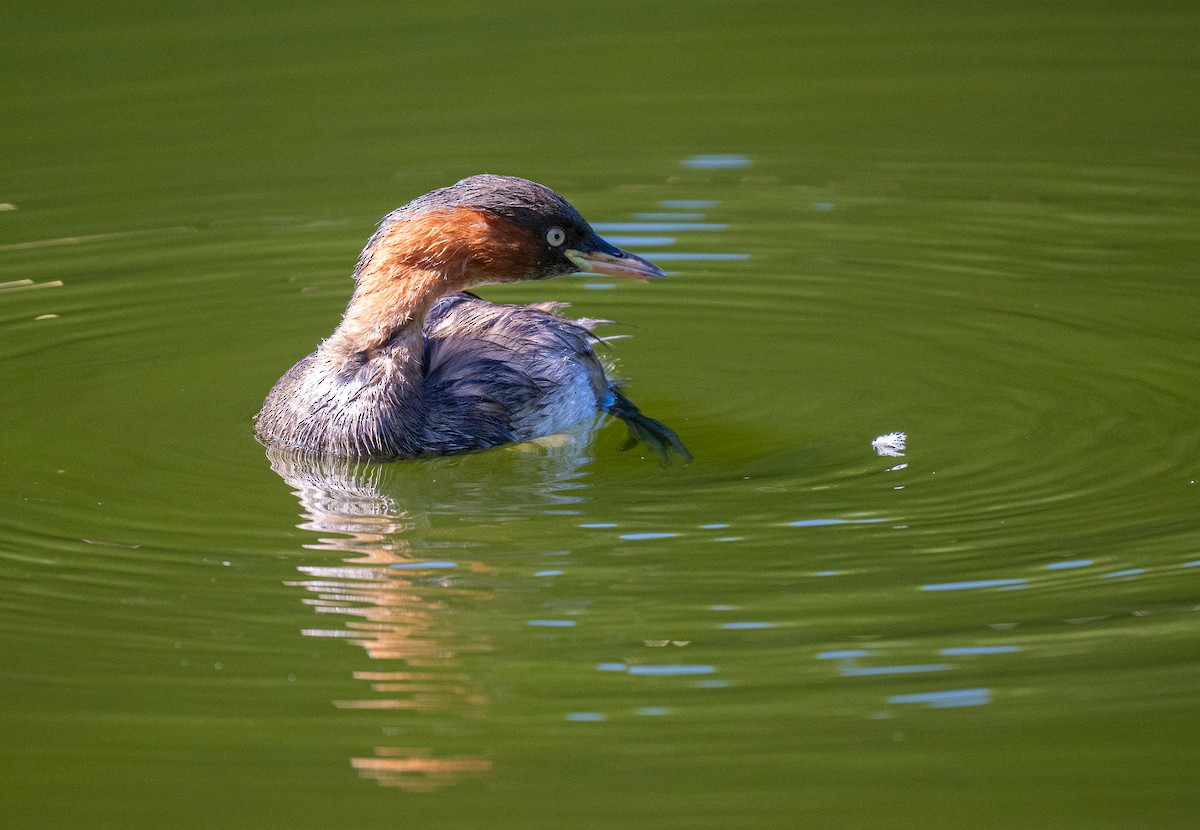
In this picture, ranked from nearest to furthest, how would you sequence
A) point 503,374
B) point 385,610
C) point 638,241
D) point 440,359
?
point 385,610
point 503,374
point 440,359
point 638,241

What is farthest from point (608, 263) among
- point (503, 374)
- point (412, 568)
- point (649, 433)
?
point (412, 568)

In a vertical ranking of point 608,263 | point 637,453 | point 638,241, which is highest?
point 608,263

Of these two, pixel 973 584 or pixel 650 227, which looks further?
pixel 650 227

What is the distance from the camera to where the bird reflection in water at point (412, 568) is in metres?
4.86

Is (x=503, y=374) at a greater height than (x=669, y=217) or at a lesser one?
lesser

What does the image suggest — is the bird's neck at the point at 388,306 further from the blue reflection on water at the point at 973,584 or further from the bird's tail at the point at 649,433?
the blue reflection on water at the point at 973,584

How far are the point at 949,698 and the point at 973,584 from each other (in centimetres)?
81

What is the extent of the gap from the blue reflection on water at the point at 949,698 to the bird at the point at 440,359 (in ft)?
7.78

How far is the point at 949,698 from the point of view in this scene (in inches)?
189

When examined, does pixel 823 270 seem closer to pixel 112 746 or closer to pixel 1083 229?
pixel 1083 229

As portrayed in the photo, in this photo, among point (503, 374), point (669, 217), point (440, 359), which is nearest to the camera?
point (503, 374)

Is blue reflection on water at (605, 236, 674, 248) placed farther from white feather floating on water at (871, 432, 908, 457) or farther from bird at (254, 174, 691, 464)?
white feather floating on water at (871, 432, 908, 457)

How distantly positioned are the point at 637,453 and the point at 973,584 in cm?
195

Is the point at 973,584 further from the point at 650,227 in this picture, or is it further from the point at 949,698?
the point at 650,227
